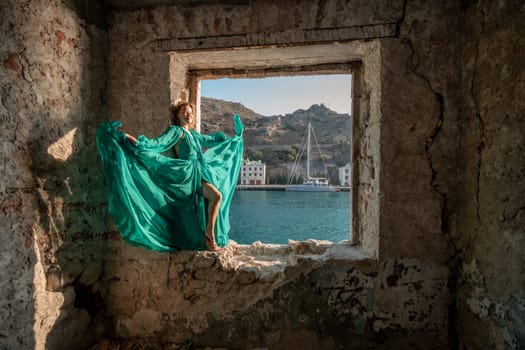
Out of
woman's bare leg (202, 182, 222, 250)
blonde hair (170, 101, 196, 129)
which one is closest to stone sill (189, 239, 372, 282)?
woman's bare leg (202, 182, 222, 250)

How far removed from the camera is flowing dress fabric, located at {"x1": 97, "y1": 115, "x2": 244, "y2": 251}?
161 centimetres

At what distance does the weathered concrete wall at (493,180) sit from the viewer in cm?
132

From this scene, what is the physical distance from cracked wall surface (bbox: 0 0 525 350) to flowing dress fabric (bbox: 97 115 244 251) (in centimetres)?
25

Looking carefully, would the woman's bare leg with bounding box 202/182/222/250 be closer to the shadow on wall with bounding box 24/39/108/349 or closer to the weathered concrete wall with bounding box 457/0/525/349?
the shadow on wall with bounding box 24/39/108/349

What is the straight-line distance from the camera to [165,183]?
1.83 metres

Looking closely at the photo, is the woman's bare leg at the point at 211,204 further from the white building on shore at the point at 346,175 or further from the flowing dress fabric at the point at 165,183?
the white building on shore at the point at 346,175

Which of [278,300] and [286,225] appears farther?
[286,225]

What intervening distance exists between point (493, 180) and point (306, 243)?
1.29m

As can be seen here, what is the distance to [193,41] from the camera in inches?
77.3

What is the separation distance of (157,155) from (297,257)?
3.93ft

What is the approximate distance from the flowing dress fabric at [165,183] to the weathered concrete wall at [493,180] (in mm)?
1628

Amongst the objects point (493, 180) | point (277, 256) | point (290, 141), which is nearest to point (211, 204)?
point (277, 256)

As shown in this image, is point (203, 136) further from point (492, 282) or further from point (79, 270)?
point (492, 282)

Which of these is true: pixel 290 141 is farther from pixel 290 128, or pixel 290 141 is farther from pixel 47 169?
pixel 47 169
